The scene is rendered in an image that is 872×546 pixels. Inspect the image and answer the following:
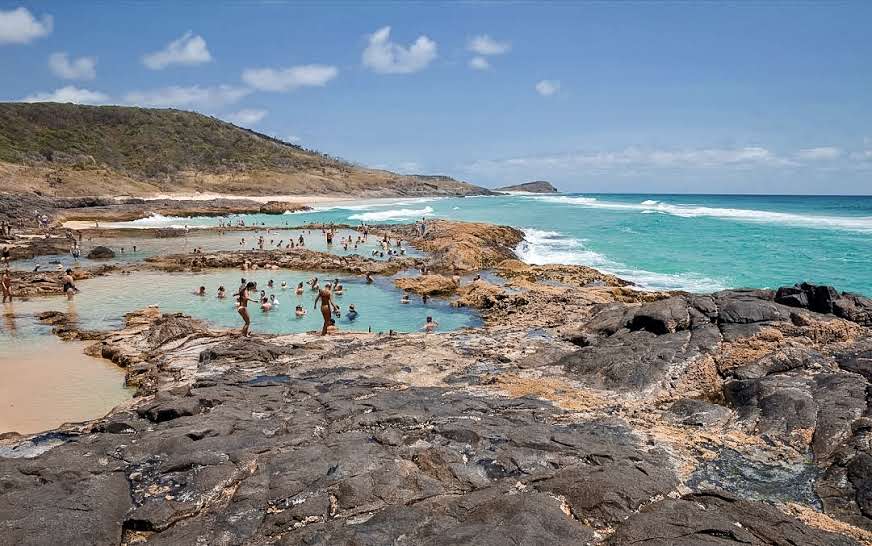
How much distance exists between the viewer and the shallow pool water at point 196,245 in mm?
32594

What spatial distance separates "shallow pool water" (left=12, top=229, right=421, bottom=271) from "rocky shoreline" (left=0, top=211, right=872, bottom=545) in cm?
2085

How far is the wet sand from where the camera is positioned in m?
11.2

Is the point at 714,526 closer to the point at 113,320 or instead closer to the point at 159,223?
the point at 113,320

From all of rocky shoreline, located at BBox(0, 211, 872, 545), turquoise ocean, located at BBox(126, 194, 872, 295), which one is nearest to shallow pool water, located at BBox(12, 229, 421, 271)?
turquoise ocean, located at BBox(126, 194, 872, 295)

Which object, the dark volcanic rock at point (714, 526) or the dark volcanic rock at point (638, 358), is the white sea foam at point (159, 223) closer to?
the dark volcanic rock at point (638, 358)

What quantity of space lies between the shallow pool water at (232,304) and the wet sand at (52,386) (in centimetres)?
292

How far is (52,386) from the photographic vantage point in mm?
12945

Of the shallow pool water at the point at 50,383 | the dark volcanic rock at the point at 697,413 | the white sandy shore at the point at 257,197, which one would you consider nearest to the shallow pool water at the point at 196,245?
the shallow pool water at the point at 50,383

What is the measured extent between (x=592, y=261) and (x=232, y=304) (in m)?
23.0

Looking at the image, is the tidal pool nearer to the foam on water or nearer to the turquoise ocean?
the turquoise ocean

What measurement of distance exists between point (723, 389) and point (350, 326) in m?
12.4

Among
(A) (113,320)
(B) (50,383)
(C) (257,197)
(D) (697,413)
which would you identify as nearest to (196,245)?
(A) (113,320)

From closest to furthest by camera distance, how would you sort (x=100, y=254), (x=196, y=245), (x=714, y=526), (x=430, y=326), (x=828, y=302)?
(x=714, y=526)
(x=828, y=302)
(x=430, y=326)
(x=100, y=254)
(x=196, y=245)

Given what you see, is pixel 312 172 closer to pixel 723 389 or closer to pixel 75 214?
pixel 75 214
